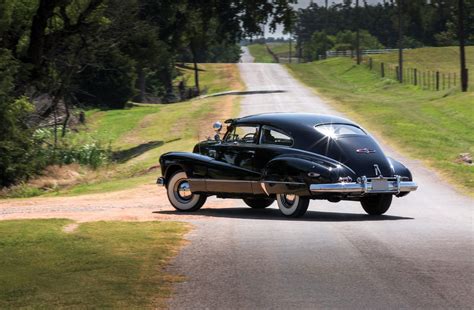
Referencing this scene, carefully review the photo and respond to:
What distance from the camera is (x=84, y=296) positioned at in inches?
331

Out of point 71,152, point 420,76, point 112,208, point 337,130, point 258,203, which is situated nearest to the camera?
point 337,130

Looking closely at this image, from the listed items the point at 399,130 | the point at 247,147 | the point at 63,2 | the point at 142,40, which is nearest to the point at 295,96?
the point at 142,40

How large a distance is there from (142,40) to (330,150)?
31.9 metres

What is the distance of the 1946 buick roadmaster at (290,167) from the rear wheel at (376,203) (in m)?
0.02

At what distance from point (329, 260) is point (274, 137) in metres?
5.73

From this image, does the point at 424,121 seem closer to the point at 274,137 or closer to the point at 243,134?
the point at 243,134

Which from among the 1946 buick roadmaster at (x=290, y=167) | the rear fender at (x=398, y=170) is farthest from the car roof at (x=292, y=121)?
the rear fender at (x=398, y=170)

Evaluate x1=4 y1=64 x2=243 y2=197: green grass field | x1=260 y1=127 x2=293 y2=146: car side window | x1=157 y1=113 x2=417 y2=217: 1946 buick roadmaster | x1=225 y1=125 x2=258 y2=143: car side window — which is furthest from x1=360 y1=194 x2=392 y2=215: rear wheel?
x1=4 y1=64 x2=243 y2=197: green grass field

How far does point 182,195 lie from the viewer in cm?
1719

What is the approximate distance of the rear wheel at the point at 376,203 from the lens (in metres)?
15.9

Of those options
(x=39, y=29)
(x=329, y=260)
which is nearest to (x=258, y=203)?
(x=329, y=260)

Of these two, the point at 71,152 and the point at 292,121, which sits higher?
the point at 292,121

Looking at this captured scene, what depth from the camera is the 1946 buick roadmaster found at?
48.3 feet

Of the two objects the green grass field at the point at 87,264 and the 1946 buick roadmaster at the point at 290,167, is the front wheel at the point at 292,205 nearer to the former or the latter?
the 1946 buick roadmaster at the point at 290,167
